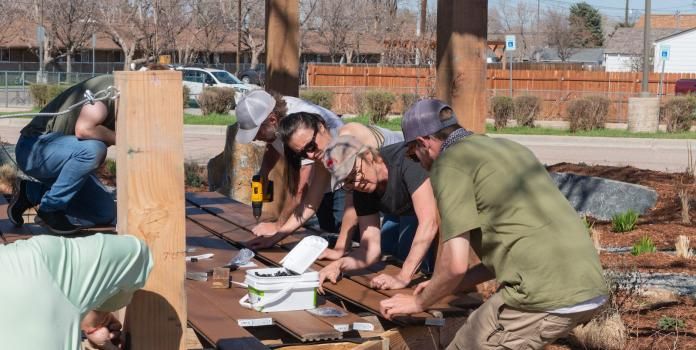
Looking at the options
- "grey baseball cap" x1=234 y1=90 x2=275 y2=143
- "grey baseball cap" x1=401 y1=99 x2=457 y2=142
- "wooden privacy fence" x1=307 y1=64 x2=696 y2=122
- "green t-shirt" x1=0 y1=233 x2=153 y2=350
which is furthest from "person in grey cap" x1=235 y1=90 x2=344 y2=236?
"wooden privacy fence" x1=307 y1=64 x2=696 y2=122

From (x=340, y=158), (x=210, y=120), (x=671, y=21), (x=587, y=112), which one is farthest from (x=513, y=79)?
(x=671, y=21)

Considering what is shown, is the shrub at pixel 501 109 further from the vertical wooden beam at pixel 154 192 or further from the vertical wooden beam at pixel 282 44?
the vertical wooden beam at pixel 154 192

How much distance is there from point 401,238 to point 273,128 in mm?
1002

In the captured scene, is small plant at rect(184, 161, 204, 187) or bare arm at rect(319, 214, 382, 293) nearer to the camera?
bare arm at rect(319, 214, 382, 293)

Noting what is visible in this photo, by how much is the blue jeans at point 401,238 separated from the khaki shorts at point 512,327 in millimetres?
1496

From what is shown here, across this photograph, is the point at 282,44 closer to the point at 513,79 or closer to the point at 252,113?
the point at 252,113

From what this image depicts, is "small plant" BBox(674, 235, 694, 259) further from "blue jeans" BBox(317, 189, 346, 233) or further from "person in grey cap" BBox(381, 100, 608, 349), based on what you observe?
A: "person in grey cap" BBox(381, 100, 608, 349)

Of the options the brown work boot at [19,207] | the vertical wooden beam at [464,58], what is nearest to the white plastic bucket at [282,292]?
the vertical wooden beam at [464,58]

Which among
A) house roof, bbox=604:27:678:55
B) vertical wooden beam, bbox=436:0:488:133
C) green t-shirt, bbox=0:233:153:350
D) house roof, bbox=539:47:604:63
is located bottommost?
green t-shirt, bbox=0:233:153:350

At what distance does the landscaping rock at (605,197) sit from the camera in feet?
34.5

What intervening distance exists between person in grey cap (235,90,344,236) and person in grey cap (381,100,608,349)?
2.10 m

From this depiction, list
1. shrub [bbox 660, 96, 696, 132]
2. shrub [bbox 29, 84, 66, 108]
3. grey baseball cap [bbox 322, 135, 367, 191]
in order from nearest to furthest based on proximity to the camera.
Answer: grey baseball cap [bbox 322, 135, 367, 191] → shrub [bbox 660, 96, 696, 132] → shrub [bbox 29, 84, 66, 108]

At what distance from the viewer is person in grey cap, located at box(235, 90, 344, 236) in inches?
232

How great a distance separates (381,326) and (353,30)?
2376 inches
